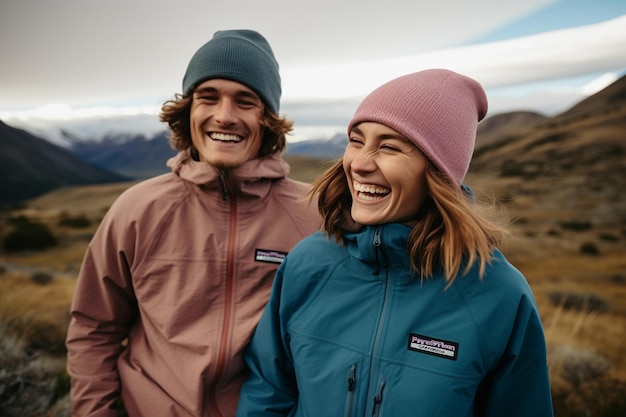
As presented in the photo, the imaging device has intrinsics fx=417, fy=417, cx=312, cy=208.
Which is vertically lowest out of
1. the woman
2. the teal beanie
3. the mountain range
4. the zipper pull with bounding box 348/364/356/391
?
the mountain range

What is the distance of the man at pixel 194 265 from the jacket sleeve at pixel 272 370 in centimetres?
17

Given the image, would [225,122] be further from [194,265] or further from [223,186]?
[194,265]

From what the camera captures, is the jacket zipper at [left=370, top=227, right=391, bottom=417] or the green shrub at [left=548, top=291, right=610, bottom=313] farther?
the green shrub at [left=548, top=291, right=610, bottom=313]

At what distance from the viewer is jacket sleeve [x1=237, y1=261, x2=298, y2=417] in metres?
2.22

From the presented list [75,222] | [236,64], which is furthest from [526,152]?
[236,64]

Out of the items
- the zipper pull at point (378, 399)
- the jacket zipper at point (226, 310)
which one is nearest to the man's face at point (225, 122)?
the jacket zipper at point (226, 310)

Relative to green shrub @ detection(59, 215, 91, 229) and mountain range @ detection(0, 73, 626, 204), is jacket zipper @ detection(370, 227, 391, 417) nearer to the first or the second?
mountain range @ detection(0, 73, 626, 204)

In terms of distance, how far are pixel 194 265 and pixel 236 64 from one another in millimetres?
1284

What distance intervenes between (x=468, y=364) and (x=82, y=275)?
7.48 feet

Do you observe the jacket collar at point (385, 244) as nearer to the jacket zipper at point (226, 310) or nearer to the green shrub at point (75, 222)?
the jacket zipper at point (226, 310)

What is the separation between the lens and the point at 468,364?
69.3 inches

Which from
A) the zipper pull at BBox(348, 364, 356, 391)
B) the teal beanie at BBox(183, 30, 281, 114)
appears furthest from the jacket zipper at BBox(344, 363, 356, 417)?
the teal beanie at BBox(183, 30, 281, 114)

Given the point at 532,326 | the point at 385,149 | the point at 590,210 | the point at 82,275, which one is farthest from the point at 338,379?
the point at 590,210

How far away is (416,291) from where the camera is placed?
1918 millimetres
